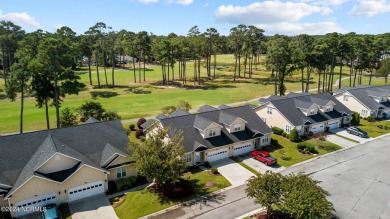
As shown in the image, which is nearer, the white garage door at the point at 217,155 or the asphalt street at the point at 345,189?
the asphalt street at the point at 345,189

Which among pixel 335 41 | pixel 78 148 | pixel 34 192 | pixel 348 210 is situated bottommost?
pixel 348 210

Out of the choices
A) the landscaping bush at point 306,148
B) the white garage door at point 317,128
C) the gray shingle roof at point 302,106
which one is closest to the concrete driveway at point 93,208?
the landscaping bush at point 306,148

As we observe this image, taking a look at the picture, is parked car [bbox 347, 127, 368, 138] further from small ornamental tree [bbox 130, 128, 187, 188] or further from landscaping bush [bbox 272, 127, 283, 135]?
small ornamental tree [bbox 130, 128, 187, 188]

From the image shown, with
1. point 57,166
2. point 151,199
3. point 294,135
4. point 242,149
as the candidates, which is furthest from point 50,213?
point 294,135

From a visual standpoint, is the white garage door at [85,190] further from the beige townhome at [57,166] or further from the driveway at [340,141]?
the driveway at [340,141]

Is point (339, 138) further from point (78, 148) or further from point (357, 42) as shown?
point (357, 42)

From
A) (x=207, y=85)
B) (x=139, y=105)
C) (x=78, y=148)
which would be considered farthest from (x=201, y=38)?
(x=78, y=148)
